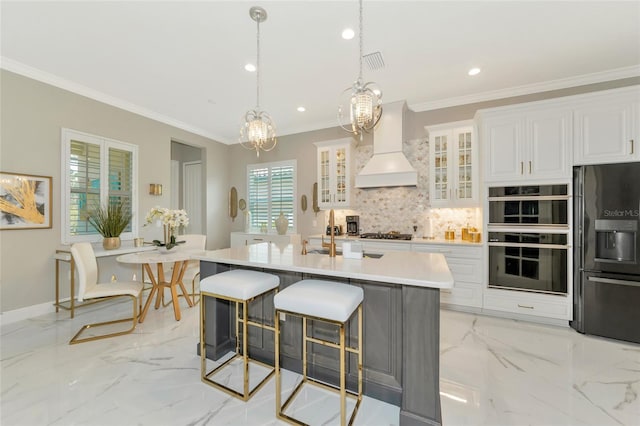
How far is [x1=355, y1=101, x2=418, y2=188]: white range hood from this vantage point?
4047 mm

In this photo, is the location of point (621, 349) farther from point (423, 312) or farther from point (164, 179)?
point (164, 179)

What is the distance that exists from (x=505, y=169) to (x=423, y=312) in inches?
106

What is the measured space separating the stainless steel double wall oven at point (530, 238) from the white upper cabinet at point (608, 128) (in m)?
0.45

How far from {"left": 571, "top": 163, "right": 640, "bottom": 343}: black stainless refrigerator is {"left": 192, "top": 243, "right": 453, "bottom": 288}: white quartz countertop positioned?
2.14 metres

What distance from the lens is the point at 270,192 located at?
5.77 meters

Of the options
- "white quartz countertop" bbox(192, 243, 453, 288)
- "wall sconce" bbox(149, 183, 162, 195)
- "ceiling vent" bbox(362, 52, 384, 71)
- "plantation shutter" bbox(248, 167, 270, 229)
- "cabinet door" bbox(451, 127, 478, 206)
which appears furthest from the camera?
"plantation shutter" bbox(248, 167, 270, 229)

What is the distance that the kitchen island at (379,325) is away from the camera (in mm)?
1606

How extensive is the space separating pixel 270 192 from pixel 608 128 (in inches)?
203

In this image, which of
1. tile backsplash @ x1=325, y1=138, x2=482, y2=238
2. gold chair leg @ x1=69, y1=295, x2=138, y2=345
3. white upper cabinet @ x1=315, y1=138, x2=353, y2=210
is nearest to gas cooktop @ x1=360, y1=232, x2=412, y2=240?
tile backsplash @ x1=325, y1=138, x2=482, y2=238

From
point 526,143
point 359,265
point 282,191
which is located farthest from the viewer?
point 282,191

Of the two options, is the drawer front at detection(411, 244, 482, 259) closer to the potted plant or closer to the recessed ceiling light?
the recessed ceiling light

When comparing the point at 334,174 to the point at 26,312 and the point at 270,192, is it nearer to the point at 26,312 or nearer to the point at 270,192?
the point at 270,192

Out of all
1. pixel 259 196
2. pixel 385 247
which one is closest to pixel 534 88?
pixel 385 247

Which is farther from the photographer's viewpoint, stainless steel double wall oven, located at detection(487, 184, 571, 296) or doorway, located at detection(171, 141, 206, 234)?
doorway, located at detection(171, 141, 206, 234)
